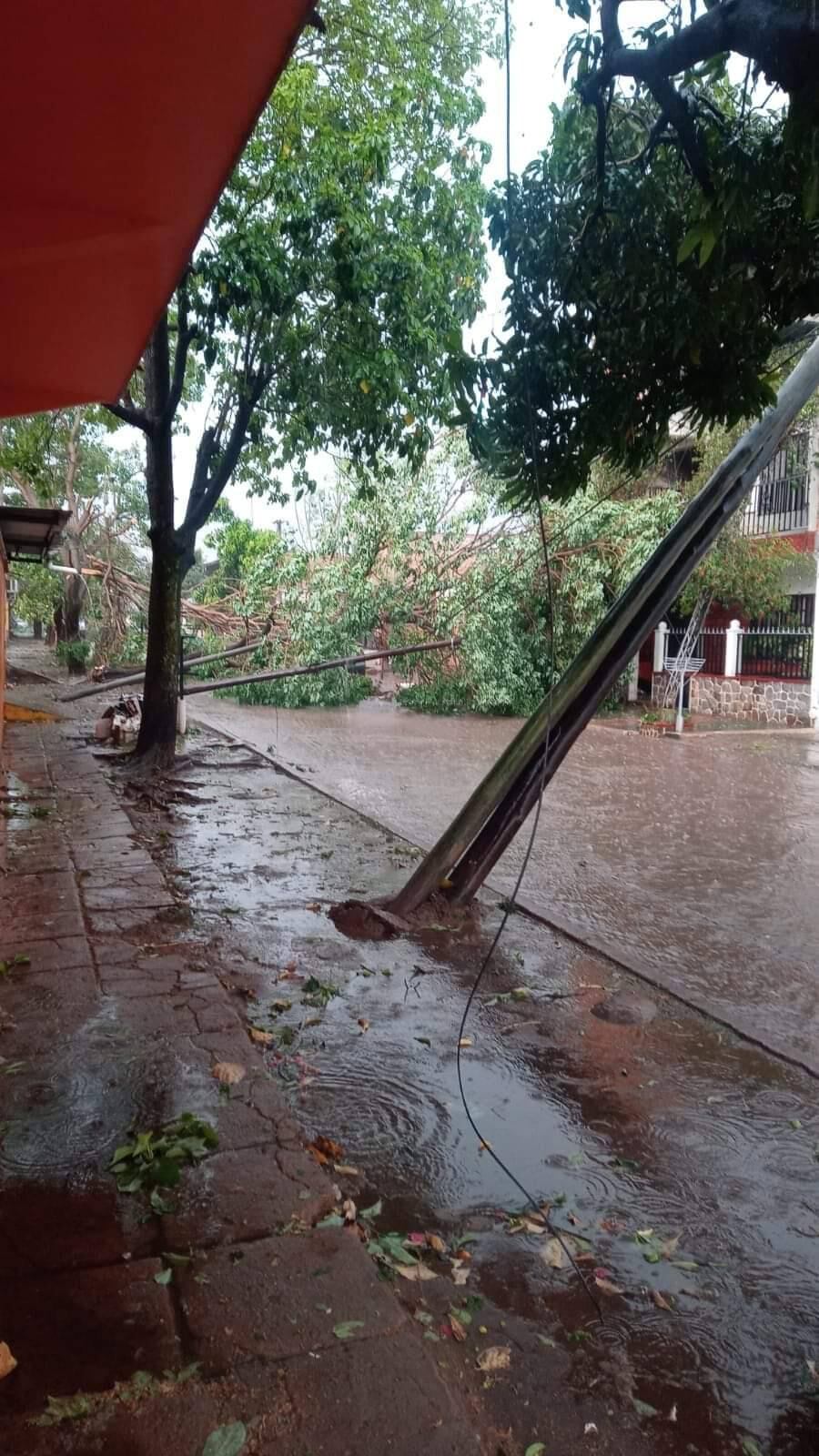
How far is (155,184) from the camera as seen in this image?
3385mm

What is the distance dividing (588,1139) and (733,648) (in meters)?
18.7

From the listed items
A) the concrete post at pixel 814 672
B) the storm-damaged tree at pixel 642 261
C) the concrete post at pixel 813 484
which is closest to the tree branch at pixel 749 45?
the storm-damaged tree at pixel 642 261

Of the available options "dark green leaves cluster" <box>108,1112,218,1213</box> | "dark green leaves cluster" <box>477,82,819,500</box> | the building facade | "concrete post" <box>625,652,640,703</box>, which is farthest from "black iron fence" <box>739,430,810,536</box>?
"dark green leaves cluster" <box>108,1112,218,1213</box>

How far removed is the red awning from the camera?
99.0 inches

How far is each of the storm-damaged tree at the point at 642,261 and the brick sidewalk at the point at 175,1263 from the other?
267 centimetres

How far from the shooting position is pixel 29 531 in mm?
12352

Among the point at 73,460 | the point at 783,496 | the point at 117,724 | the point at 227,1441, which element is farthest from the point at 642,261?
the point at 73,460

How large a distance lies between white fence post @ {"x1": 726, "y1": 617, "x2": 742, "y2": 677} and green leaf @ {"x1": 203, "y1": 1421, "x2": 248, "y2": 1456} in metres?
20.4

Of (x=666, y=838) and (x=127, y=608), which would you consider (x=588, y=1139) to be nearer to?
(x=666, y=838)

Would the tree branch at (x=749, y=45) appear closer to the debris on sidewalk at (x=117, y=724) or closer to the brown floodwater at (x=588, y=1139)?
the brown floodwater at (x=588, y=1139)

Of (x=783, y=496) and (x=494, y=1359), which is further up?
(x=783, y=496)

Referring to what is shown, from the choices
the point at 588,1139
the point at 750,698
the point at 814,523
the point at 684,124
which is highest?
the point at 814,523

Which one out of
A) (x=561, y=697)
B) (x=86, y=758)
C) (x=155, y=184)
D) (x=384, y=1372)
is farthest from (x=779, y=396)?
(x=86, y=758)

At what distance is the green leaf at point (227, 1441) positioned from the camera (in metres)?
1.83
